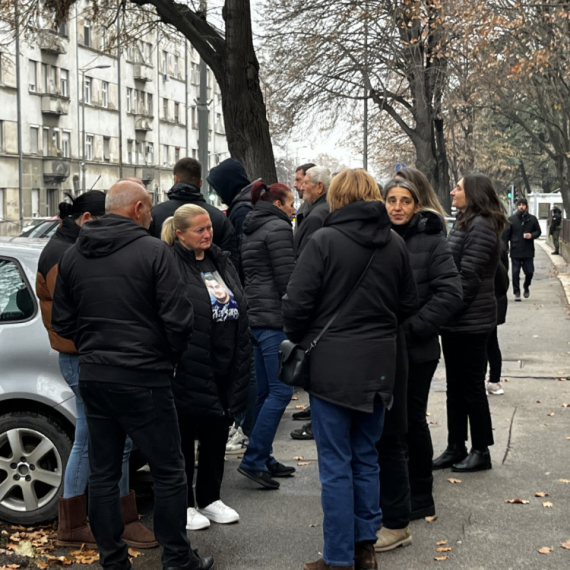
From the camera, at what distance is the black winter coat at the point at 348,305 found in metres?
4.55

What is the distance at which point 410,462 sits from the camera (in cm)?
561

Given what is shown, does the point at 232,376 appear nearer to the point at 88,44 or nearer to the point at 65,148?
the point at 65,148

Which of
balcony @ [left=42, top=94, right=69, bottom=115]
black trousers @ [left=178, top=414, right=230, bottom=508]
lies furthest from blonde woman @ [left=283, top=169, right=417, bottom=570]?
balcony @ [left=42, top=94, right=69, bottom=115]

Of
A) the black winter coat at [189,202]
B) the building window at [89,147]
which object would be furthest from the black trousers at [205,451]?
the building window at [89,147]

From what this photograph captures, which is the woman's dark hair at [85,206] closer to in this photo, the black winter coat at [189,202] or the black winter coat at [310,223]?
the black winter coat at [189,202]

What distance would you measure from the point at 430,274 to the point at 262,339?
1.40 metres

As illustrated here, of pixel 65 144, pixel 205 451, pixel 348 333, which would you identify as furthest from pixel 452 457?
pixel 65 144

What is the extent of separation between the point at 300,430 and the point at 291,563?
2844 mm

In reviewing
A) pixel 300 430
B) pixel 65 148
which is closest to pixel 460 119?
pixel 300 430

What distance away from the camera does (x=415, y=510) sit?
5.61 meters

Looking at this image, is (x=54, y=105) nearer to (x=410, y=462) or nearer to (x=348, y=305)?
(x=410, y=462)

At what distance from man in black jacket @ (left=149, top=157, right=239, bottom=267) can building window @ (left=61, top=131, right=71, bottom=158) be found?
51.4 m

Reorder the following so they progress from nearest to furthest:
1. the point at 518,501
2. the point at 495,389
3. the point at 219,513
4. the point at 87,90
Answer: the point at 219,513 → the point at 518,501 → the point at 495,389 → the point at 87,90

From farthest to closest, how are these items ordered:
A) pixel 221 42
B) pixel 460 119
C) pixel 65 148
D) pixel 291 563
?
pixel 65 148 < pixel 460 119 < pixel 221 42 < pixel 291 563
